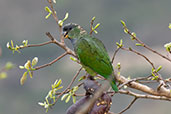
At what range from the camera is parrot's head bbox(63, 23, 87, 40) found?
1283mm

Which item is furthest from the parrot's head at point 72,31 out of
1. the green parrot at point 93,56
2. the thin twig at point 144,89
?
the thin twig at point 144,89

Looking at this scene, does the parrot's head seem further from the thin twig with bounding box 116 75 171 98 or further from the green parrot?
the thin twig with bounding box 116 75 171 98

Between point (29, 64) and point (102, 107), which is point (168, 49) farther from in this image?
point (29, 64)

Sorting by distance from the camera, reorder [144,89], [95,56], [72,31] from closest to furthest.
Result: [144,89] < [95,56] < [72,31]

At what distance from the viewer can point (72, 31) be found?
4.25ft

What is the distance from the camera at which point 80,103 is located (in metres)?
0.72

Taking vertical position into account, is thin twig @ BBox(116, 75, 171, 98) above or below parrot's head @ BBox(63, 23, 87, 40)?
below

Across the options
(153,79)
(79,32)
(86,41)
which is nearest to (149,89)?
(153,79)

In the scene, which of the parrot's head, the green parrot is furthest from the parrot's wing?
the parrot's head

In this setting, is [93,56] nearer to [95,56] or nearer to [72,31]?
[95,56]

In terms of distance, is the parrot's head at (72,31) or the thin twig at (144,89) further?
the parrot's head at (72,31)

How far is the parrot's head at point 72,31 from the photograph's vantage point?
1.28 metres

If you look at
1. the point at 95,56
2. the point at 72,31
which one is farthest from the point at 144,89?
the point at 72,31

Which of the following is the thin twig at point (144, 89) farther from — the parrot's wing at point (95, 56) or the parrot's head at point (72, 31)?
the parrot's head at point (72, 31)
